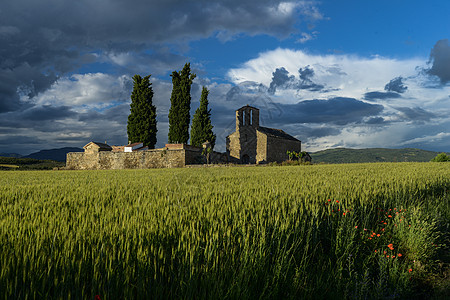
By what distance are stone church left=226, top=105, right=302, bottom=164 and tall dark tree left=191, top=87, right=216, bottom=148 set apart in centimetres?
546

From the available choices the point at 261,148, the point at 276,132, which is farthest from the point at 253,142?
the point at 276,132

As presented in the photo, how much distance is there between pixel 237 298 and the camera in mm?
1877

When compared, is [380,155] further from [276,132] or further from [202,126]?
[202,126]

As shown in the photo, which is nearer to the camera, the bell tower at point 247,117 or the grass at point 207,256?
the grass at point 207,256

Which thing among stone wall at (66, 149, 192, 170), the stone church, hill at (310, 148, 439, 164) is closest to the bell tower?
the stone church

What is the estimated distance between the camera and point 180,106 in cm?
3412

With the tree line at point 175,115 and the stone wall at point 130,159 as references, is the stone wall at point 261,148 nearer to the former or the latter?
the tree line at point 175,115

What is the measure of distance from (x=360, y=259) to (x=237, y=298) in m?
2.55

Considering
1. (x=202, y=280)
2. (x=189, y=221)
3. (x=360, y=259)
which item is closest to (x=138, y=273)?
(x=202, y=280)

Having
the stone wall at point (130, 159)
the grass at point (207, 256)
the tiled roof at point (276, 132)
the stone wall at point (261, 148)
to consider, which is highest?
the tiled roof at point (276, 132)

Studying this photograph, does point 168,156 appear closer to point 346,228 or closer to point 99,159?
point 99,159

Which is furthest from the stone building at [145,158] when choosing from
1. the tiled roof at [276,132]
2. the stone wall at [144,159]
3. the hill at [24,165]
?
the tiled roof at [276,132]

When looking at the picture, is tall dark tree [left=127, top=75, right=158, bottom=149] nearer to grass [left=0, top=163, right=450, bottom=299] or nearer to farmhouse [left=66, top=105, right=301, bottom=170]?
farmhouse [left=66, top=105, right=301, bottom=170]

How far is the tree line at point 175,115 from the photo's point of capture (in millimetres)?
33781
